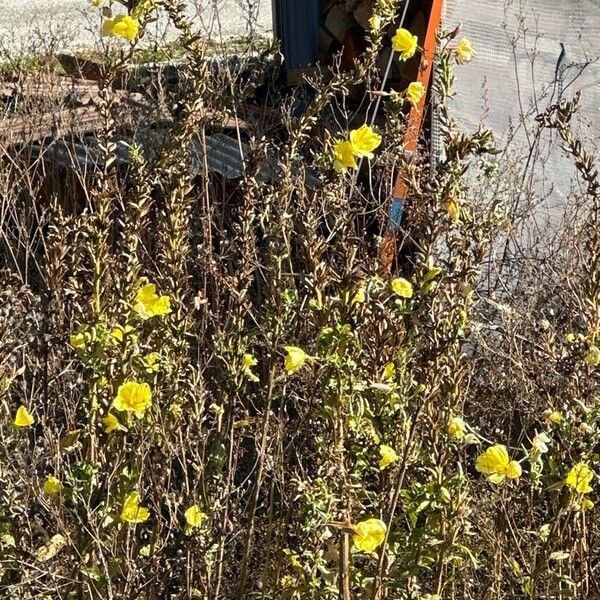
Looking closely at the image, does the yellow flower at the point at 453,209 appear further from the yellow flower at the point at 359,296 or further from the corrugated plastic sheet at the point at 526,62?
the corrugated plastic sheet at the point at 526,62

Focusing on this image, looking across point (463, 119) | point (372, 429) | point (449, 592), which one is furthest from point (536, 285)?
point (372, 429)

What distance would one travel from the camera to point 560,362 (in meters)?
2.10

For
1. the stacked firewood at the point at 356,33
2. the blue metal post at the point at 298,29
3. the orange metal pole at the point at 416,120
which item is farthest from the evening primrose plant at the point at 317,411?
the blue metal post at the point at 298,29

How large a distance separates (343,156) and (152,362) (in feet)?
1.95

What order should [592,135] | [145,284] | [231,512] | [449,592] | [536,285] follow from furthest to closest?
[592,135] < [536,285] < [231,512] < [449,592] < [145,284]

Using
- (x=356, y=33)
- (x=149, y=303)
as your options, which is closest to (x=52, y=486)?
(x=149, y=303)

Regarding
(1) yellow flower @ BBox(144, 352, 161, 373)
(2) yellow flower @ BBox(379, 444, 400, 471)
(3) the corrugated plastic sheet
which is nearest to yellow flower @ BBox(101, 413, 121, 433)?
(1) yellow flower @ BBox(144, 352, 161, 373)

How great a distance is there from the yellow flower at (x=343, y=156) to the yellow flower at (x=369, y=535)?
71 cm

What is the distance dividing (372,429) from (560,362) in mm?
401

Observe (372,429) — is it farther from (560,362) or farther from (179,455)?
(179,455)

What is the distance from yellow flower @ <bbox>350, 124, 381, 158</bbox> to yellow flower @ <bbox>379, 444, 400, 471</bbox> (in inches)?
23.4

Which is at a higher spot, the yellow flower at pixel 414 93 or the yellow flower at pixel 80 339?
the yellow flower at pixel 414 93

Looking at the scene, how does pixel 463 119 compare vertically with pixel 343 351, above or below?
below

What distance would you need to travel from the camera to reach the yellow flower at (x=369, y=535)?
188cm
